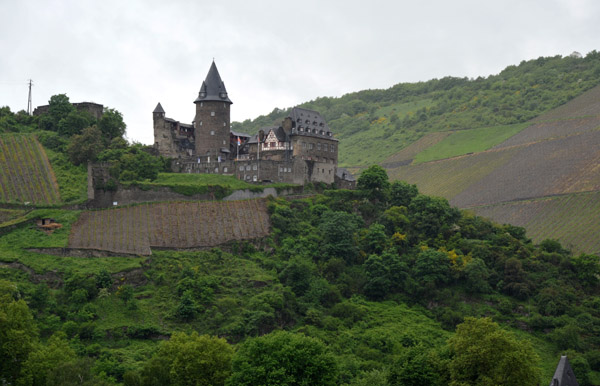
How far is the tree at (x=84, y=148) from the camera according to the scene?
84938 millimetres

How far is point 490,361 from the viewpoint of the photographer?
4822cm

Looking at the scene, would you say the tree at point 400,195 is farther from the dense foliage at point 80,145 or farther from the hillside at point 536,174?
the dense foliage at point 80,145

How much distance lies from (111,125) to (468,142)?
3316 inches

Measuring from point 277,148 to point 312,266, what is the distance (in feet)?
75.0

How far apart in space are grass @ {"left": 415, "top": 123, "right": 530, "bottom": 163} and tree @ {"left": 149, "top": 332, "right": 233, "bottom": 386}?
10636 centimetres

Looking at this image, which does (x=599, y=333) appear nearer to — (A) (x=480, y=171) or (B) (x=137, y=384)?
(B) (x=137, y=384)

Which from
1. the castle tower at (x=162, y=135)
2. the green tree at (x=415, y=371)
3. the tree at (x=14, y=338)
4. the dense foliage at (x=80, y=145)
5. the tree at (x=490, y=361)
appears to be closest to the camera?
the tree at (x=490, y=361)

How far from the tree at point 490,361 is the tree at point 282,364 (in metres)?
8.58

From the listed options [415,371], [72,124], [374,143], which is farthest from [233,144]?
[374,143]

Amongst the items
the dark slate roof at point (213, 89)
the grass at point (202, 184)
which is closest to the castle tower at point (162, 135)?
the dark slate roof at point (213, 89)

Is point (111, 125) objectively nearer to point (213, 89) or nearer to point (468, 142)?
point (213, 89)

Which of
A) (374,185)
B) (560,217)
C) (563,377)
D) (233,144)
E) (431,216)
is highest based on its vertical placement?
(233,144)

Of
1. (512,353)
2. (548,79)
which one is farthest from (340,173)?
(548,79)

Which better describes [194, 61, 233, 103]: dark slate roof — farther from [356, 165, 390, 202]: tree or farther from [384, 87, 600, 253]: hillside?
[384, 87, 600, 253]: hillside
